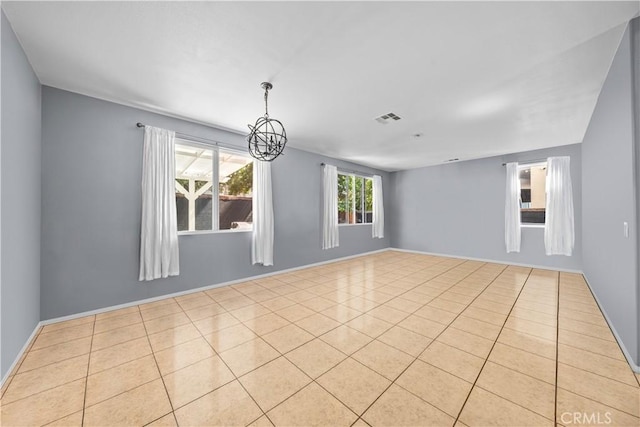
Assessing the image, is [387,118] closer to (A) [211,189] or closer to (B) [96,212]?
(A) [211,189]

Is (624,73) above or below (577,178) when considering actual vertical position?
above

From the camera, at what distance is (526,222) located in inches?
216

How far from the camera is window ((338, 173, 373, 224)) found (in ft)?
21.7

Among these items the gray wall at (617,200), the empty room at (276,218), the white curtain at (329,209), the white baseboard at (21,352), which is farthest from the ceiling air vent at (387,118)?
the white baseboard at (21,352)

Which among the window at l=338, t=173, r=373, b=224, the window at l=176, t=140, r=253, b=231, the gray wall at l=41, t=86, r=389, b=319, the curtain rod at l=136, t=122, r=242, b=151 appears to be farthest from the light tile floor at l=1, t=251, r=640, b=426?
the window at l=338, t=173, r=373, b=224

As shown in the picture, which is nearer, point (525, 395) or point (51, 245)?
point (525, 395)

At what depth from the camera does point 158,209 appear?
10.6 ft

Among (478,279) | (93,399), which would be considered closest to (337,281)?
(478,279)

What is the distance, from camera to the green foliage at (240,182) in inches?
166

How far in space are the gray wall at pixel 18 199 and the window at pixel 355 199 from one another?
5340 millimetres

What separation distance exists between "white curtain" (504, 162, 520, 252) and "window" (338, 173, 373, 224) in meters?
3.34

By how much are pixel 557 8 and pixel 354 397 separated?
9.91 feet

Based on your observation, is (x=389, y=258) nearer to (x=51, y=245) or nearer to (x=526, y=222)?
(x=526, y=222)

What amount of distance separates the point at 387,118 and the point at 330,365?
3265 millimetres
